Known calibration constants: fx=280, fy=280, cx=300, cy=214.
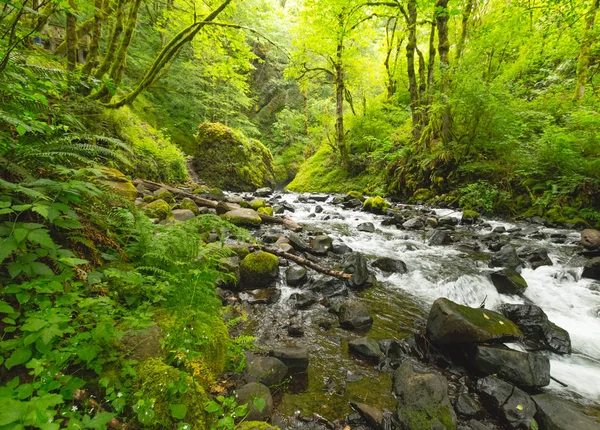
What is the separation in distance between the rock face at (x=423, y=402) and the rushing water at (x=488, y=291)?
0.99m

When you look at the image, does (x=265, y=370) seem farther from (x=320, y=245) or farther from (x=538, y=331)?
(x=320, y=245)

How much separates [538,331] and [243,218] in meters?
6.50

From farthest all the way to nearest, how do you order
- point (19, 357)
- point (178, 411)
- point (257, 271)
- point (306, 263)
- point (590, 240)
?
1. point (590, 240)
2. point (306, 263)
3. point (257, 271)
4. point (178, 411)
5. point (19, 357)

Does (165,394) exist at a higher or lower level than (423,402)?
higher

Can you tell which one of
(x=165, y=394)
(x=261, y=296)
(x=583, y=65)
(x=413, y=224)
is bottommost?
(x=261, y=296)

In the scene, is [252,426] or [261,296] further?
[261,296]

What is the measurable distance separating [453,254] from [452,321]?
12.3ft

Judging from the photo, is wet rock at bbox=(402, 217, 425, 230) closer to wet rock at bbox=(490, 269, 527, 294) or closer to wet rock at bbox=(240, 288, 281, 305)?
wet rock at bbox=(490, 269, 527, 294)

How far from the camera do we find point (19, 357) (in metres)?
1.40

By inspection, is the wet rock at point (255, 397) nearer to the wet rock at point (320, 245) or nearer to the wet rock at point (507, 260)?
the wet rock at point (320, 245)

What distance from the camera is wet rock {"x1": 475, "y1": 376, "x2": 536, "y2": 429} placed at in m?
2.44

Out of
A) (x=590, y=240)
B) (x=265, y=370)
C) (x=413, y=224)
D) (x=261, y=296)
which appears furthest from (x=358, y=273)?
(x=590, y=240)

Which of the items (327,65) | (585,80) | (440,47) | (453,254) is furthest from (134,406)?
(327,65)

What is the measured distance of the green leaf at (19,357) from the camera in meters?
1.37
